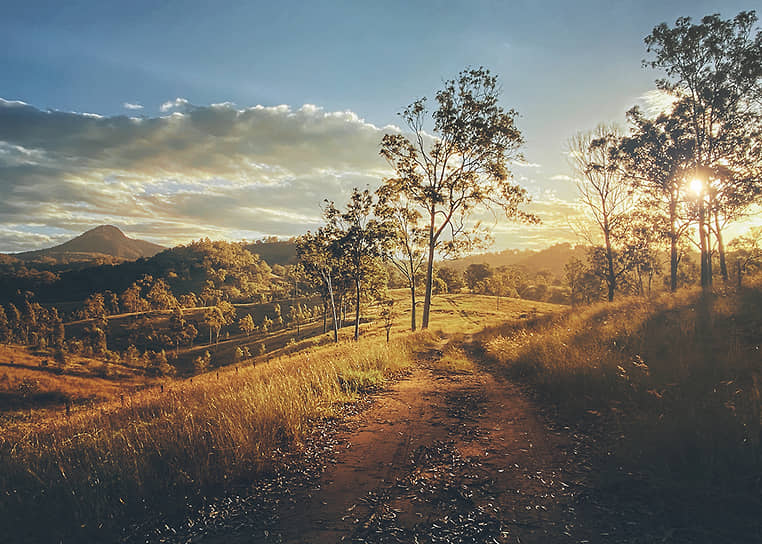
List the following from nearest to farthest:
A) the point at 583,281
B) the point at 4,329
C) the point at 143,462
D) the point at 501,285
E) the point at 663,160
→ 1. the point at 143,462
2. the point at 663,160
3. the point at 583,281
4. the point at 501,285
5. the point at 4,329

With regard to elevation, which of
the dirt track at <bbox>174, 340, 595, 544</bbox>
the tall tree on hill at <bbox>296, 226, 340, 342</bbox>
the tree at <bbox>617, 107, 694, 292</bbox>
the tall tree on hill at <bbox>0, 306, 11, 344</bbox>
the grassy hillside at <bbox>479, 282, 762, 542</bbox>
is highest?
the tree at <bbox>617, 107, 694, 292</bbox>

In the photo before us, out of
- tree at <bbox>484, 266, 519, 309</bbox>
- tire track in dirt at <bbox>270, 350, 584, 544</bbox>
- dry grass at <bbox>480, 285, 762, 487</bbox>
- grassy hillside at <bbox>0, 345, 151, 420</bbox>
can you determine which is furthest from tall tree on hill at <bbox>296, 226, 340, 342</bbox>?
tree at <bbox>484, 266, 519, 309</bbox>

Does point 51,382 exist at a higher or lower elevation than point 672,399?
lower

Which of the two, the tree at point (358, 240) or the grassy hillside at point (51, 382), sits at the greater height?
the tree at point (358, 240)

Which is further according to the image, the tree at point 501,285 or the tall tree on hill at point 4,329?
the tall tree on hill at point 4,329

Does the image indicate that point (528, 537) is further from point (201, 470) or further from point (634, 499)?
point (201, 470)

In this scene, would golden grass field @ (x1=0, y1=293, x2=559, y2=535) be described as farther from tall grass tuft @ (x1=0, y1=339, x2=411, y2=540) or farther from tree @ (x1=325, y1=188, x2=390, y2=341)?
tree @ (x1=325, y1=188, x2=390, y2=341)

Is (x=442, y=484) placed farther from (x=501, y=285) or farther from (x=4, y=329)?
(x=4, y=329)

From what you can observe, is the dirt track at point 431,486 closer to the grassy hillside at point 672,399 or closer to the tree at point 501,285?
the grassy hillside at point 672,399

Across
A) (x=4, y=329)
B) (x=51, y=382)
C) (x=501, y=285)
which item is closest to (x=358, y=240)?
(x=51, y=382)

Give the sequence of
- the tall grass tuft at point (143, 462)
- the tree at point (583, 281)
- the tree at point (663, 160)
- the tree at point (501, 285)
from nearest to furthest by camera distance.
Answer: the tall grass tuft at point (143, 462) → the tree at point (663, 160) → the tree at point (583, 281) → the tree at point (501, 285)

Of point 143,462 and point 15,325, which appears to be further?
point 15,325

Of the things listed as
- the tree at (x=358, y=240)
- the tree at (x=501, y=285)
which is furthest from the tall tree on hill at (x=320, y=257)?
the tree at (x=501, y=285)

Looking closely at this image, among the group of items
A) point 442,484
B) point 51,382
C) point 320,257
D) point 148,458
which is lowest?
point 51,382
